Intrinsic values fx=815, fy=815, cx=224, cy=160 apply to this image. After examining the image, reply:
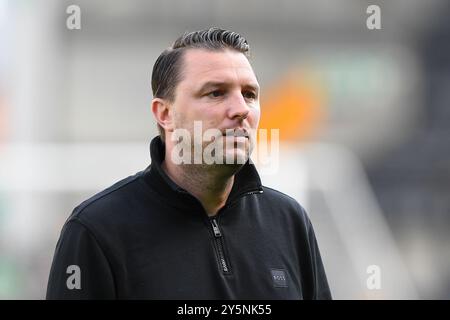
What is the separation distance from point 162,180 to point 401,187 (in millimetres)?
3990

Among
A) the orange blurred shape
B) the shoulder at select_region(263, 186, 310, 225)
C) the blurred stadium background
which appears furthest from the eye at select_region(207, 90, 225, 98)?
the orange blurred shape

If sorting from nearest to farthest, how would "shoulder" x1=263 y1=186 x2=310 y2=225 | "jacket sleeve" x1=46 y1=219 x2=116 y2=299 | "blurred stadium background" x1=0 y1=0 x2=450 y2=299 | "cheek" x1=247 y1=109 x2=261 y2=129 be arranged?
"jacket sleeve" x1=46 y1=219 x2=116 y2=299
"cheek" x1=247 y1=109 x2=261 y2=129
"shoulder" x1=263 y1=186 x2=310 y2=225
"blurred stadium background" x1=0 y1=0 x2=450 y2=299

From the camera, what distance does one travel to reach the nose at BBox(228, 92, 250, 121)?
126 centimetres

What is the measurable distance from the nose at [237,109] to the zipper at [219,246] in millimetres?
167

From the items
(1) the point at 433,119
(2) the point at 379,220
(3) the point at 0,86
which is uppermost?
(3) the point at 0,86

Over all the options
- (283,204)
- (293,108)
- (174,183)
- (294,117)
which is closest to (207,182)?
(174,183)

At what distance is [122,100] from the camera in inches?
202

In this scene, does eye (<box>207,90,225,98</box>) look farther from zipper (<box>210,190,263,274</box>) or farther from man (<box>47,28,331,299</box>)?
zipper (<box>210,190,263,274</box>)

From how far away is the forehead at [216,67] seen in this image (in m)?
1.28

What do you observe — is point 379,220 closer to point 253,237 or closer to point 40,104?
point 40,104

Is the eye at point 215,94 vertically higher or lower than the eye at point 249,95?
higher

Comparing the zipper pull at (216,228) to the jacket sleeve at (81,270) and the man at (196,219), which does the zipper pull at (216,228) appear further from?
the jacket sleeve at (81,270)

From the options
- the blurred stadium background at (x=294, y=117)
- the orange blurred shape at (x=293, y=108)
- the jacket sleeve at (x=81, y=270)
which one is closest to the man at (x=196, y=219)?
the jacket sleeve at (x=81, y=270)

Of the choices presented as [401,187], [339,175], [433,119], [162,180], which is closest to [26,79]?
[339,175]
